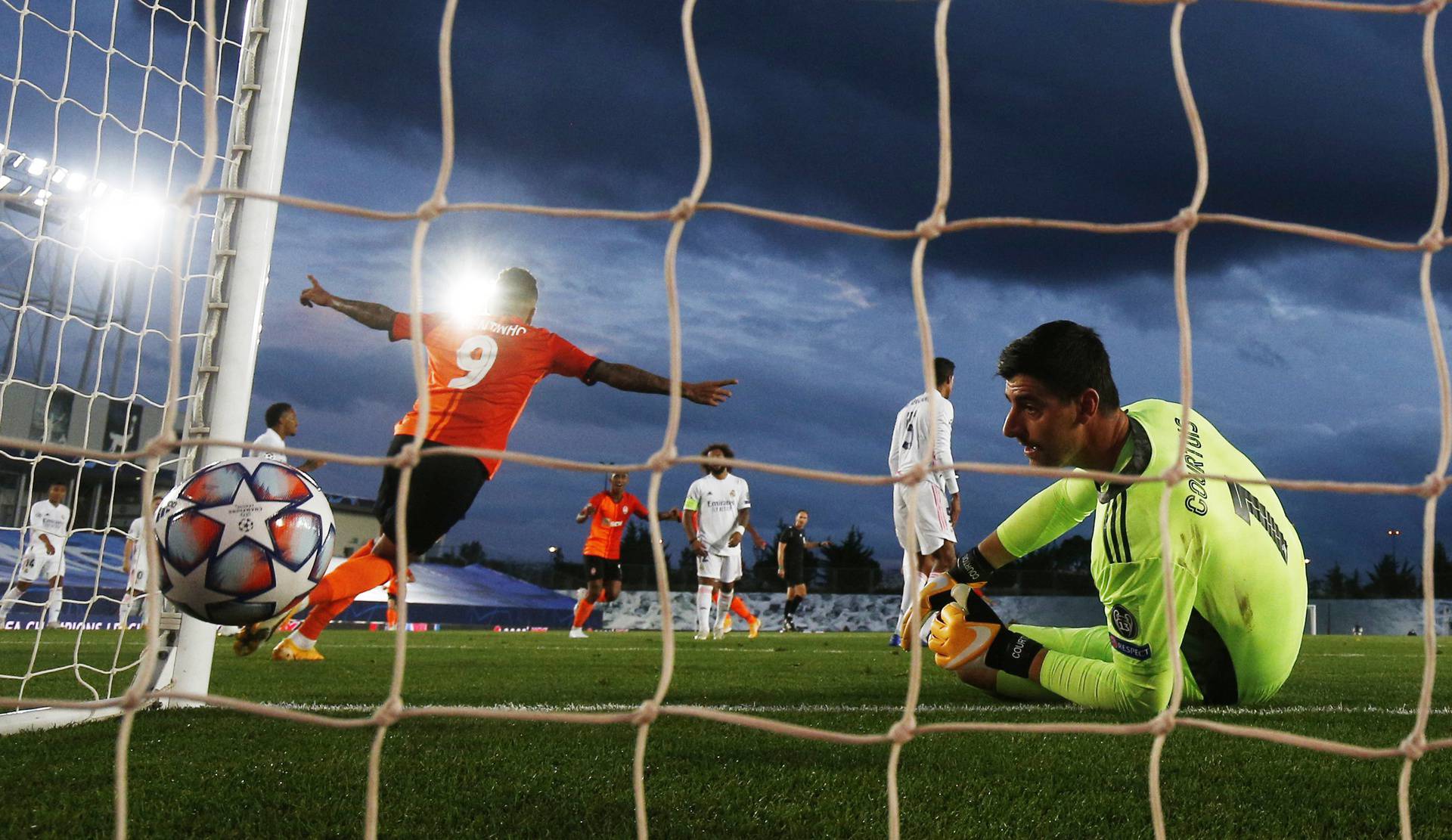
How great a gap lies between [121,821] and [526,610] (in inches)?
932

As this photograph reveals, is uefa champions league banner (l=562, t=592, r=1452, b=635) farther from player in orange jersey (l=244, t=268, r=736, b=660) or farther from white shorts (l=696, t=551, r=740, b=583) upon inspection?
Result: player in orange jersey (l=244, t=268, r=736, b=660)

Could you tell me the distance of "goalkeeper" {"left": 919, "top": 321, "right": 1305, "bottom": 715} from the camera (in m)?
3.12

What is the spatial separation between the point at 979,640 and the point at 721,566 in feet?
28.7

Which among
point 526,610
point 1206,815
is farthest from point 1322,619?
point 1206,815

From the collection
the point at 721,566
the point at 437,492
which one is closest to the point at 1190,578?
the point at 437,492

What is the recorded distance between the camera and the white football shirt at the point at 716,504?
11875 mm

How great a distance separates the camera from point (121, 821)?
1.38 m

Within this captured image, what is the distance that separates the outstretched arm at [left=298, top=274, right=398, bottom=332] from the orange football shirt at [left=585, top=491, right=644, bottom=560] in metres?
7.07

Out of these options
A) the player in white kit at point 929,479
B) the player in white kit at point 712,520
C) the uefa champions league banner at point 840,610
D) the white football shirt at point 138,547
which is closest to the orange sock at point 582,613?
the player in white kit at point 712,520

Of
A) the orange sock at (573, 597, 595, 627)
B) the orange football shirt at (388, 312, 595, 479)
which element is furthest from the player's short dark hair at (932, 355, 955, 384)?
the orange sock at (573, 597, 595, 627)

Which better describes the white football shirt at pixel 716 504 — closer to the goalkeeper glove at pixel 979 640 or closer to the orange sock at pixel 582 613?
the orange sock at pixel 582 613

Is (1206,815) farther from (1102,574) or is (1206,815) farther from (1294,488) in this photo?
(1102,574)

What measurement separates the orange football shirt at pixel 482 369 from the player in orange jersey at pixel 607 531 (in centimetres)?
599

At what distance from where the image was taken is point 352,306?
13.3 feet
